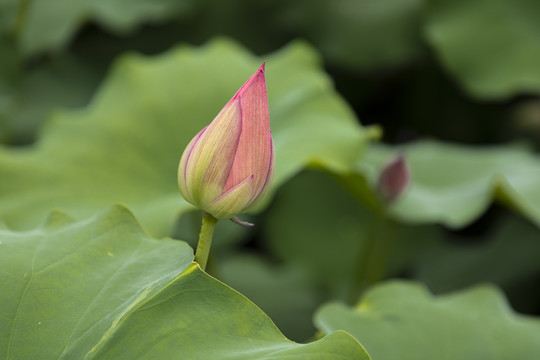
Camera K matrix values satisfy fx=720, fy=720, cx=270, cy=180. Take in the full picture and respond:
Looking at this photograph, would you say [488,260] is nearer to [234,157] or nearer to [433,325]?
[433,325]

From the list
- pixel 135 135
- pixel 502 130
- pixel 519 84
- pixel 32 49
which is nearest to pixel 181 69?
pixel 135 135

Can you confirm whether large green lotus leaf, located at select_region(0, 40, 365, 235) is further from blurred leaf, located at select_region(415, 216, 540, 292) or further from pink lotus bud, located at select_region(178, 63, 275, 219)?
blurred leaf, located at select_region(415, 216, 540, 292)

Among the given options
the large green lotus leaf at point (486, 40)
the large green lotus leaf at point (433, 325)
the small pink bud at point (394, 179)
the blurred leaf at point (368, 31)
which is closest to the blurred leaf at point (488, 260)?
the large green lotus leaf at point (486, 40)

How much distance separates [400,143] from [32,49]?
1043mm

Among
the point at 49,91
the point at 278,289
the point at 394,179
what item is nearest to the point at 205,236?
the point at 394,179

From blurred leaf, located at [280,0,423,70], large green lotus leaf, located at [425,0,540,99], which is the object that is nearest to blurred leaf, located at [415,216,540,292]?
large green lotus leaf, located at [425,0,540,99]

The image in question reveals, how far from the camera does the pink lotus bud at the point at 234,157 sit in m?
0.61

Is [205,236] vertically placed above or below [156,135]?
above

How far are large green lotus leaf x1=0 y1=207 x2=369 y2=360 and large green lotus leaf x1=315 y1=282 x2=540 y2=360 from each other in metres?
0.27

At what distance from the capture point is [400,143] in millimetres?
2100

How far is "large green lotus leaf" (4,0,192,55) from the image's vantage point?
176 cm

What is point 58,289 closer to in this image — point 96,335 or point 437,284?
point 96,335

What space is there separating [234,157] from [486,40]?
1303 millimetres

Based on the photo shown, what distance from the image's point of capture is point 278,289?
71.2 inches
